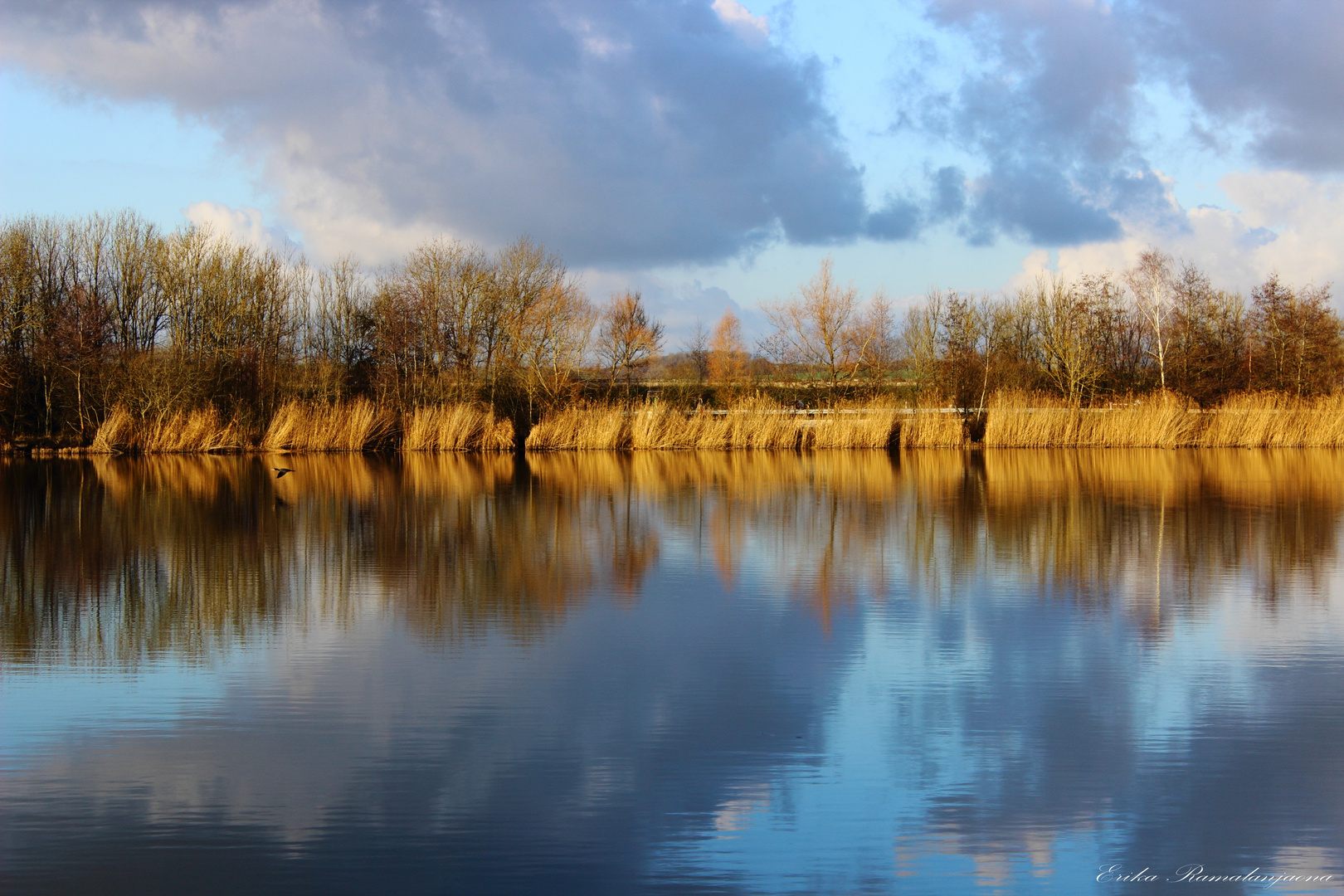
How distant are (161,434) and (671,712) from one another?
847 inches

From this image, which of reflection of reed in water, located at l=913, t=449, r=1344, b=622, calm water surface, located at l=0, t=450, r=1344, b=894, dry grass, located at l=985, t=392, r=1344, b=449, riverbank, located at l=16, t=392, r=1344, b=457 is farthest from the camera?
dry grass, located at l=985, t=392, r=1344, b=449

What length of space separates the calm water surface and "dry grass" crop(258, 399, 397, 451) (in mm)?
13588

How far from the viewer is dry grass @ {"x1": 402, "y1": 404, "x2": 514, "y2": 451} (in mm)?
23766

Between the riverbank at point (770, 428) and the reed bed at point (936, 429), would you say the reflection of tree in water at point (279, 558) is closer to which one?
the riverbank at point (770, 428)

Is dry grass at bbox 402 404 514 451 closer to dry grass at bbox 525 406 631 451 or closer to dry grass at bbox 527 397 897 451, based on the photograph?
dry grass at bbox 525 406 631 451

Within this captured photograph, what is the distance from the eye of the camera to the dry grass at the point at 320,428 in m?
23.3

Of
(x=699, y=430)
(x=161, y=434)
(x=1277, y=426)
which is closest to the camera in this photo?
(x=161, y=434)

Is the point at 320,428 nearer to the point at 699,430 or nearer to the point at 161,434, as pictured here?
the point at 161,434

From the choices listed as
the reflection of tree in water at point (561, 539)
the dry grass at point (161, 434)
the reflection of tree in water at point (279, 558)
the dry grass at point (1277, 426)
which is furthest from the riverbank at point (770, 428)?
the reflection of tree in water at point (279, 558)

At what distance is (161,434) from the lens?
2258 cm

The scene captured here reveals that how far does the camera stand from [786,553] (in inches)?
351

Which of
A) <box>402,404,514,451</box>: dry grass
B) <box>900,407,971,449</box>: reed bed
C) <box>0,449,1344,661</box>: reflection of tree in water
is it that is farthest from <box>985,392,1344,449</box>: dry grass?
<box>402,404,514,451</box>: dry grass

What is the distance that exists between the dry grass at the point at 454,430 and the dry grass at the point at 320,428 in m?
1.03

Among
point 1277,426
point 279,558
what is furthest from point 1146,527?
point 1277,426
